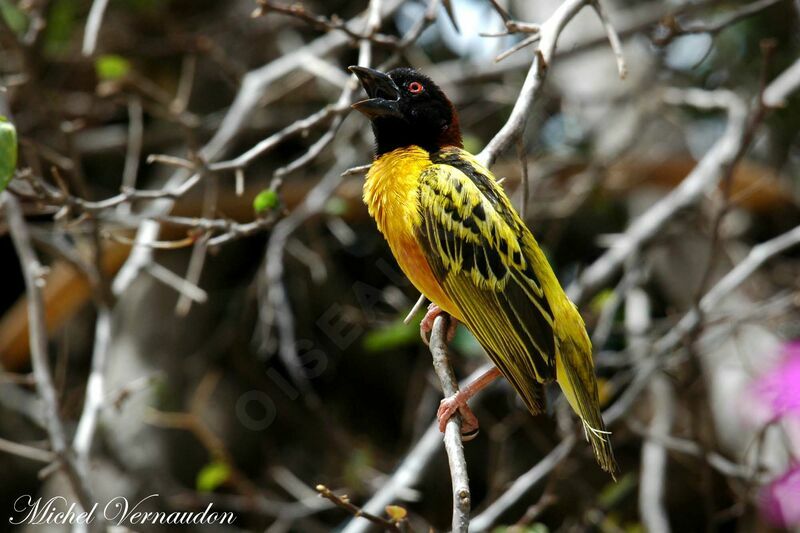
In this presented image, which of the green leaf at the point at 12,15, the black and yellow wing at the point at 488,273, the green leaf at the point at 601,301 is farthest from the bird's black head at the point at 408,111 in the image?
the green leaf at the point at 12,15

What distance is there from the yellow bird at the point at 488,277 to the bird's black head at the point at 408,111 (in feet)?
0.58

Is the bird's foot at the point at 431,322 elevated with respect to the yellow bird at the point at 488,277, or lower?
lower

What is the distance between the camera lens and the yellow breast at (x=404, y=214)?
2.66 m

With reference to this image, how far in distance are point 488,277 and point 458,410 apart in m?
0.45

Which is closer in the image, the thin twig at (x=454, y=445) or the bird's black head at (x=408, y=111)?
the thin twig at (x=454, y=445)

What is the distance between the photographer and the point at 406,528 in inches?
86.5

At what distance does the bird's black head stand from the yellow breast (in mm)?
147

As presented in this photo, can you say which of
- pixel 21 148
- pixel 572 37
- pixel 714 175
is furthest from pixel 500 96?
pixel 21 148

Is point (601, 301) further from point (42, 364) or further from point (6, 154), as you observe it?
point (6, 154)

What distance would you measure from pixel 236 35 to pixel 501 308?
374cm

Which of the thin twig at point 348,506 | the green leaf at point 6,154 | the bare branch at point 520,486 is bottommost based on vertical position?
the bare branch at point 520,486

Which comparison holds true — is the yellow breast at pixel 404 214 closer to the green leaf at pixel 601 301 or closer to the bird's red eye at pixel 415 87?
the bird's red eye at pixel 415 87

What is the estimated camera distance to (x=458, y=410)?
2375 mm

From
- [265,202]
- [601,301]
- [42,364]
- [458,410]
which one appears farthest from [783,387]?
[42,364]
